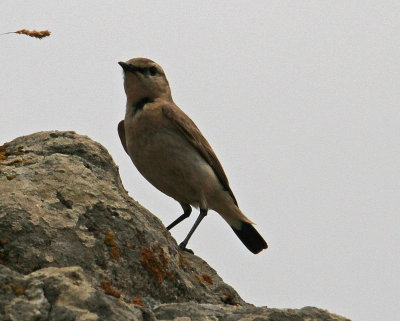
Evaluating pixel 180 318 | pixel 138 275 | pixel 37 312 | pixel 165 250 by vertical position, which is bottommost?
pixel 37 312

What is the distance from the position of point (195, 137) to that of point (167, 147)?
1.83ft

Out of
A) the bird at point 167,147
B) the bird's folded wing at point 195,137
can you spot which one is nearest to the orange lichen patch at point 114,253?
the bird at point 167,147

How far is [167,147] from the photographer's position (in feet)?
30.4

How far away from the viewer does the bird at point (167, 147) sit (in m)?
9.20

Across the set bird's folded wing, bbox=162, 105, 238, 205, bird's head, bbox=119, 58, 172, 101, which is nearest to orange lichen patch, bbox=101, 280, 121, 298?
bird's folded wing, bbox=162, 105, 238, 205

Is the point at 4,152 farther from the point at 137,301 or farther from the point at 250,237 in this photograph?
the point at 250,237

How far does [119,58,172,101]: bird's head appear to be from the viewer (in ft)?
32.7

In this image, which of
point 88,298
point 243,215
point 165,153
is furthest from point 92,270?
point 243,215

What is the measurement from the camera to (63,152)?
645 centimetres

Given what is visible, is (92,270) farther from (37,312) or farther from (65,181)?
(37,312)

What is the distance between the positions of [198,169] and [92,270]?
14.9 feet

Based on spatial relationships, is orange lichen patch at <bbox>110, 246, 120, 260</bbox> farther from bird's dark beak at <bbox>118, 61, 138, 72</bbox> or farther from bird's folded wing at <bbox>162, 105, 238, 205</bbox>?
bird's dark beak at <bbox>118, 61, 138, 72</bbox>

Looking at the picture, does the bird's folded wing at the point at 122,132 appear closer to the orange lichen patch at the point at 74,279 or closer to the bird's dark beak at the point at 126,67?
the bird's dark beak at the point at 126,67

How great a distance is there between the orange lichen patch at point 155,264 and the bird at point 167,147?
121 inches
